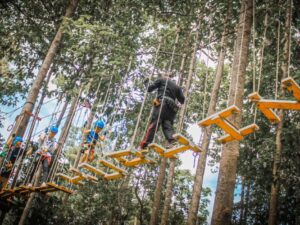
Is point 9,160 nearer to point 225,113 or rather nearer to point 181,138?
point 181,138

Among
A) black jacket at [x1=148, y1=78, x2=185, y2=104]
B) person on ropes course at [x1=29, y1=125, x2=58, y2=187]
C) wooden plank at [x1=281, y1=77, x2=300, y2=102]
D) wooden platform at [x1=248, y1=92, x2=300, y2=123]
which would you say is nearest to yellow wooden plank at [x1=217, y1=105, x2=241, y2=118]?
wooden platform at [x1=248, y1=92, x2=300, y2=123]

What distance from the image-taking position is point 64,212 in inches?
467

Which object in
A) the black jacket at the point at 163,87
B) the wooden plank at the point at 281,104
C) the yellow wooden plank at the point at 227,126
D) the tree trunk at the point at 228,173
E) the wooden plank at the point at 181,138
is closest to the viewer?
the wooden plank at the point at 281,104

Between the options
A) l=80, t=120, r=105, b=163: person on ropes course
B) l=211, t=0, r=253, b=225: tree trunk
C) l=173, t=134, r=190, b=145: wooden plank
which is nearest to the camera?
l=173, t=134, r=190, b=145: wooden plank

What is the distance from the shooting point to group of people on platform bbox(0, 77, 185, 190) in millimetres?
4969

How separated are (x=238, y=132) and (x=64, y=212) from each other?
33.0ft

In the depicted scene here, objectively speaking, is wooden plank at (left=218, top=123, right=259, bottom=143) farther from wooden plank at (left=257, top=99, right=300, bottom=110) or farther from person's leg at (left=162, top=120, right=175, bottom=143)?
person's leg at (left=162, top=120, right=175, bottom=143)

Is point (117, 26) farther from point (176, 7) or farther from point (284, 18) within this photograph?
point (284, 18)

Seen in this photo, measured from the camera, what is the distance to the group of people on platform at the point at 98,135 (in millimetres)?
4969

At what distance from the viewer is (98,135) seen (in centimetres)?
646

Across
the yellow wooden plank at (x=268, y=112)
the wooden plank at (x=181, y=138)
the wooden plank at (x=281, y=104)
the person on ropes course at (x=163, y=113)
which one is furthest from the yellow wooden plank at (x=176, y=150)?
the wooden plank at (x=281, y=104)

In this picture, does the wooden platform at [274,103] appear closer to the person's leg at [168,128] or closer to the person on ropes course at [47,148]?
the person's leg at [168,128]

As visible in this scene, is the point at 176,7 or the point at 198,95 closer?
the point at 176,7

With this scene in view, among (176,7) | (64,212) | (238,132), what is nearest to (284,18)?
(176,7)
